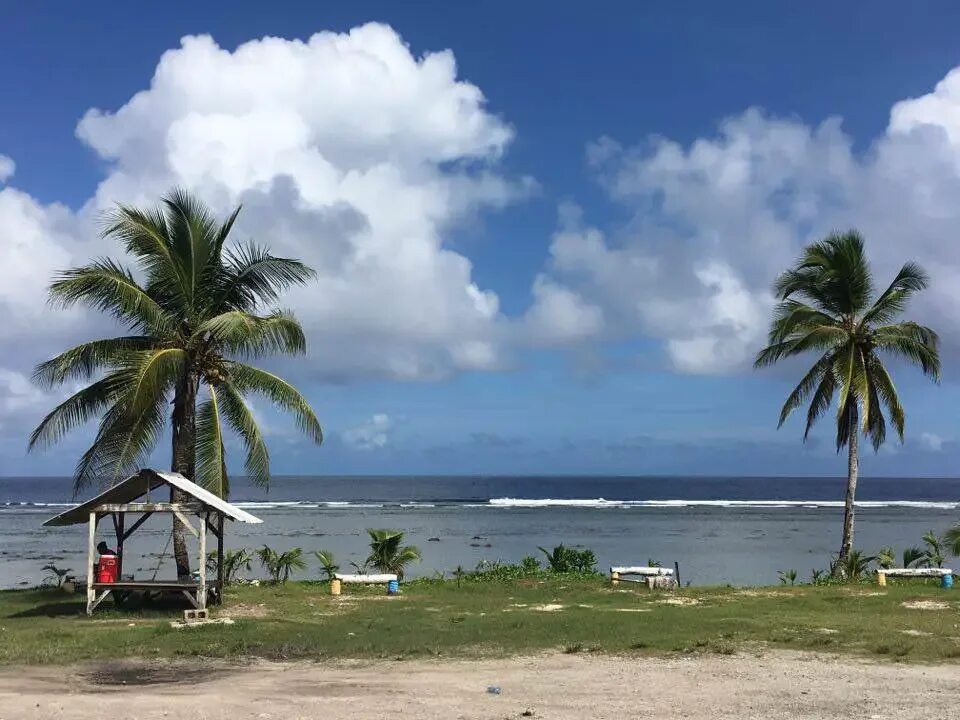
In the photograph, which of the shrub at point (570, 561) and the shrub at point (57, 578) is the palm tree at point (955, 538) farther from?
the shrub at point (57, 578)

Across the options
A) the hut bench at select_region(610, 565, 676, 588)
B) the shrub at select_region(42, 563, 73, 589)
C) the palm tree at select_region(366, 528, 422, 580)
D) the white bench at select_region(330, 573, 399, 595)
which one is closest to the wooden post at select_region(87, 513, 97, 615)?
the shrub at select_region(42, 563, 73, 589)

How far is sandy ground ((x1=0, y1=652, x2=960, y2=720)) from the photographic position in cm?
944

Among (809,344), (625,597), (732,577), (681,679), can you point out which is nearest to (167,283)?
(625,597)

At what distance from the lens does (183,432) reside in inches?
799

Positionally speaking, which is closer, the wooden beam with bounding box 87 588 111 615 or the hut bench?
the wooden beam with bounding box 87 588 111 615

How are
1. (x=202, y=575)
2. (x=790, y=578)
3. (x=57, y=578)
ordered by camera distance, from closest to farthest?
(x=202, y=575)
(x=790, y=578)
(x=57, y=578)

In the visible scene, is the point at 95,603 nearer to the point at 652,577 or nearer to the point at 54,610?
the point at 54,610

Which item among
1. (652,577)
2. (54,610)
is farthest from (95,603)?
(652,577)

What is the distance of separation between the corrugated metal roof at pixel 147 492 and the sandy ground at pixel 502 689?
5.40 meters

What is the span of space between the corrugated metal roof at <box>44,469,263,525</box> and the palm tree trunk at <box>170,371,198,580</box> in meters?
1.69

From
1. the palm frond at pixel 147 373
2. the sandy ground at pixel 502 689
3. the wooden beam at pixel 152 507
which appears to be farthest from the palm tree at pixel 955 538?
the palm frond at pixel 147 373

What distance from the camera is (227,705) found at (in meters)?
9.67

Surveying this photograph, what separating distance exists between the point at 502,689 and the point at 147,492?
10.3 m

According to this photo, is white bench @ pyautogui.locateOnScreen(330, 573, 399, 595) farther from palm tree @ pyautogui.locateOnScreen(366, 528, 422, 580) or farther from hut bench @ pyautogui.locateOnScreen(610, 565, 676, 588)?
hut bench @ pyautogui.locateOnScreen(610, 565, 676, 588)
